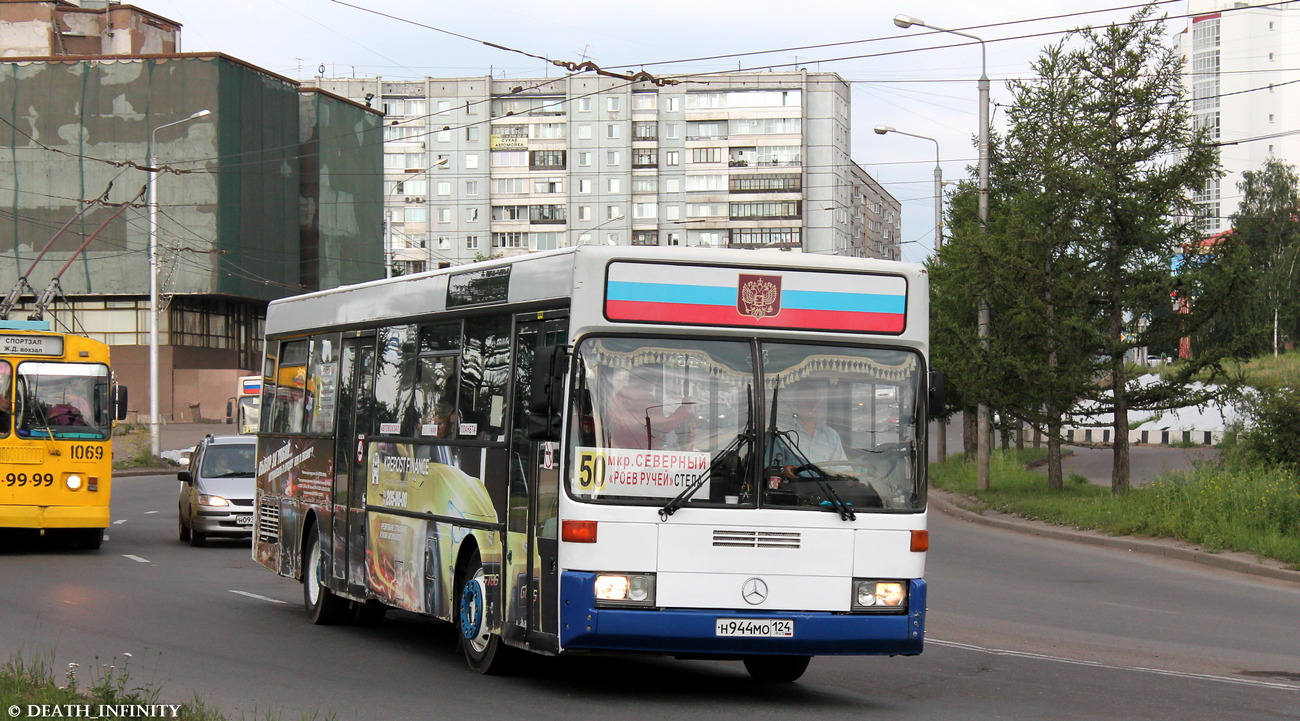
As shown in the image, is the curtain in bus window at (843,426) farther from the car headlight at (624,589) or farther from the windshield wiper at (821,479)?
the car headlight at (624,589)

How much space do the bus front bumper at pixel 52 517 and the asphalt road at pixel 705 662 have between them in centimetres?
87

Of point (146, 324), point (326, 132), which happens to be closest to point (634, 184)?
point (326, 132)

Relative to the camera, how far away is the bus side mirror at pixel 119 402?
2044 centimetres

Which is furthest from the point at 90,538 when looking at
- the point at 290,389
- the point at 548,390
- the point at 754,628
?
the point at 754,628

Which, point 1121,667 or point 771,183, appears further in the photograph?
point 771,183

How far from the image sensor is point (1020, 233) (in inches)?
1126

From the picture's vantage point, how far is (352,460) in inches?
493

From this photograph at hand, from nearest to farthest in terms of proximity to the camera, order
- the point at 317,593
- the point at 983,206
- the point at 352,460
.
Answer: the point at 352,460 < the point at 317,593 < the point at 983,206

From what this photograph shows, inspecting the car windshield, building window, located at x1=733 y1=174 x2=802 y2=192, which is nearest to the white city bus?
the car windshield

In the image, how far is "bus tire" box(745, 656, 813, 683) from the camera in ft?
33.8

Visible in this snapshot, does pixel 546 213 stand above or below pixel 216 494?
above

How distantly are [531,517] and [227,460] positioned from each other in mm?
15689

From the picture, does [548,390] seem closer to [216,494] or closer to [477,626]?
[477,626]

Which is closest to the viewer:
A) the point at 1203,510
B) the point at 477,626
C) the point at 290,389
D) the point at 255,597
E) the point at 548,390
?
the point at 548,390
